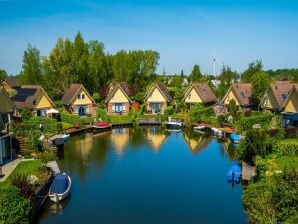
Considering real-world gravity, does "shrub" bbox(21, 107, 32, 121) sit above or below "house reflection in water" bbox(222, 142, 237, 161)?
above

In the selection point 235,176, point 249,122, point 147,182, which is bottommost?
point 147,182

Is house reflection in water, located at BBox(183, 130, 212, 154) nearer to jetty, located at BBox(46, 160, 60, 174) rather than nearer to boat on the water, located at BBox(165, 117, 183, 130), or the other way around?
boat on the water, located at BBox(165, 117, 183, 130)

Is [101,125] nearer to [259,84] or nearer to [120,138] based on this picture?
[120,138]

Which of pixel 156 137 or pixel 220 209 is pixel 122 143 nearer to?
pixel 156 137

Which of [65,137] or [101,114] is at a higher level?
[101,114]

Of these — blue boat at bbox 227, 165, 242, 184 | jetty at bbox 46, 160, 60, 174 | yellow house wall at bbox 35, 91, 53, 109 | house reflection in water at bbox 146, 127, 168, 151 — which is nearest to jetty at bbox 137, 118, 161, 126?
house reflection in water at bbox 146, 127, 168, 151

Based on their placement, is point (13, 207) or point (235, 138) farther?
point (235, 138)

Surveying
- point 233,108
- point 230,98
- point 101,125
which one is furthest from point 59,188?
point 230,98

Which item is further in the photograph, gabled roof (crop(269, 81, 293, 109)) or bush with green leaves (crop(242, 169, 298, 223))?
gabled roof (crop(269, 81, 293, 109))
